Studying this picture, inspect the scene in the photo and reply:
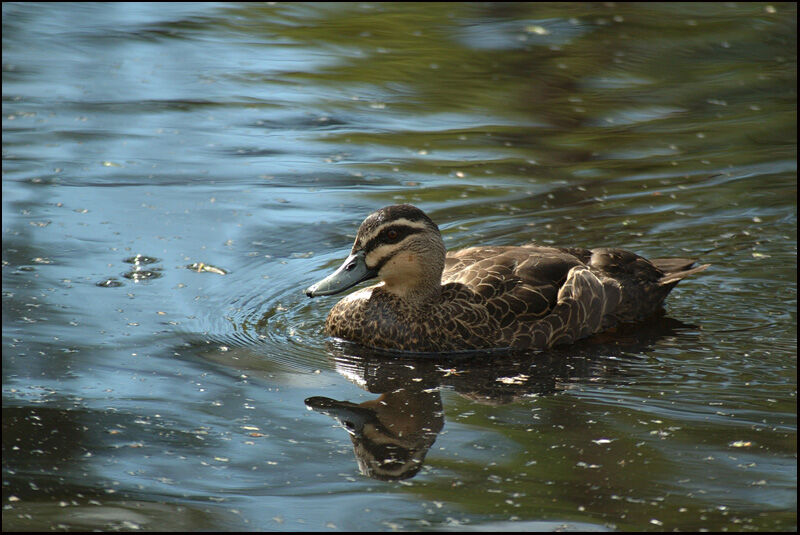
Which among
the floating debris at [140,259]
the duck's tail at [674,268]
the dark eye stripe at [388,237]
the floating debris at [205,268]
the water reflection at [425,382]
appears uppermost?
the dark eye stripe at [388,237]

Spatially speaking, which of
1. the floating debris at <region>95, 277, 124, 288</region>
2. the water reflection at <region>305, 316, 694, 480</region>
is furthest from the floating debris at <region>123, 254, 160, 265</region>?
the water reflection at <region>305, 316, 694, 480</region>

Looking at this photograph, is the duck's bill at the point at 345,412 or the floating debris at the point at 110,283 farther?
the floating debris at the point at 110,283

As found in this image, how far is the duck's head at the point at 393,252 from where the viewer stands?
8.69m

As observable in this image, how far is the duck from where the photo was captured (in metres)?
8.69

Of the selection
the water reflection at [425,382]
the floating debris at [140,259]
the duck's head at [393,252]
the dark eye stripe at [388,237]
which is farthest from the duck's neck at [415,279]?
the floating debris at [140,259]

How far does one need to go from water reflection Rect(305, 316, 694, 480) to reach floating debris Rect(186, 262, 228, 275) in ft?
4.85

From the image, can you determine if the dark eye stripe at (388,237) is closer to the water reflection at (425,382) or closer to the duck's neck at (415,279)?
the duck's neck at (415,279)

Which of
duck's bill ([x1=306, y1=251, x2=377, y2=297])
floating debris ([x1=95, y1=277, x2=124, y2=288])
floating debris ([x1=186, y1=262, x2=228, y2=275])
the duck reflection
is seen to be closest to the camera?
the duck reflection

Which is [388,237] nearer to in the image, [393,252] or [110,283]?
[393,252]

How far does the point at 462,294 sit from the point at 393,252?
23.6 inches

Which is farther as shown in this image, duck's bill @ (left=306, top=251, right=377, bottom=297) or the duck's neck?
the duck's neck

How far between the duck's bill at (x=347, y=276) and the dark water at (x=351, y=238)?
1.37 ft

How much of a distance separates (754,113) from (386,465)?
8.95 metres

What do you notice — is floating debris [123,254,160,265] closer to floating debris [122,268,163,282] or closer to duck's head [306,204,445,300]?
floating debris [122,268,163,282]
